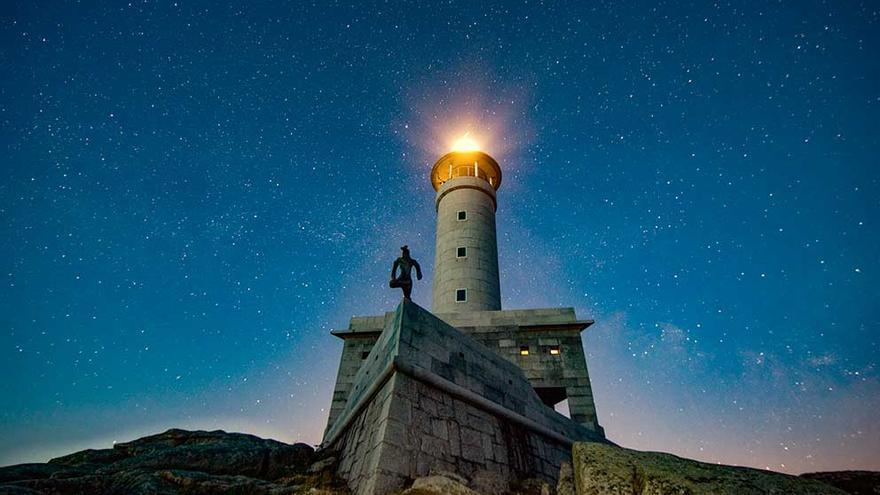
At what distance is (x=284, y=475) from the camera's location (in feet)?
18.8

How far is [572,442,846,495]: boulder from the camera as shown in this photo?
99.0 inches

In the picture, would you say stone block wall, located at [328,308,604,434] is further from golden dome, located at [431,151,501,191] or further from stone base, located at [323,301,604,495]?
golden dome, located at [431,151,501,191]

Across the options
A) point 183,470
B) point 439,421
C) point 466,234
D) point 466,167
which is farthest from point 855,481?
point 466,167

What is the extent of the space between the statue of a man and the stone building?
3.55ft

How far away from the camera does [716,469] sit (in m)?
2.75

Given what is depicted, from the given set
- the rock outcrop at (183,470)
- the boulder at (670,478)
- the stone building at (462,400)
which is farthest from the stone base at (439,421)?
the boulder at (670,478)

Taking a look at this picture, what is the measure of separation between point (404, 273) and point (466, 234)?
9463 millimetres

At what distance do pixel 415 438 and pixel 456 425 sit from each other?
0.94 meters

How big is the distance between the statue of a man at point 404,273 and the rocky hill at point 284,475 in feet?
11.4

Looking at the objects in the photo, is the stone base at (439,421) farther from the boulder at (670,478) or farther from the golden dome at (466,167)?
the golden dome at (466,167)

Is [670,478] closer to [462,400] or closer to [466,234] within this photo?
[462,400]

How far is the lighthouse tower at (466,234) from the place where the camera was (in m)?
16.2

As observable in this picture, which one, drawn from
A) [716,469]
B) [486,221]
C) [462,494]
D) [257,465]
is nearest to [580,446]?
[716,469]

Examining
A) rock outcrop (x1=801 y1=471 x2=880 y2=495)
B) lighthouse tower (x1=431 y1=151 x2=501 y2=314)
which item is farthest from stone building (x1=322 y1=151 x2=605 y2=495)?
rock outcrop (x1=801 y1=471 x2=880 y2=495)
